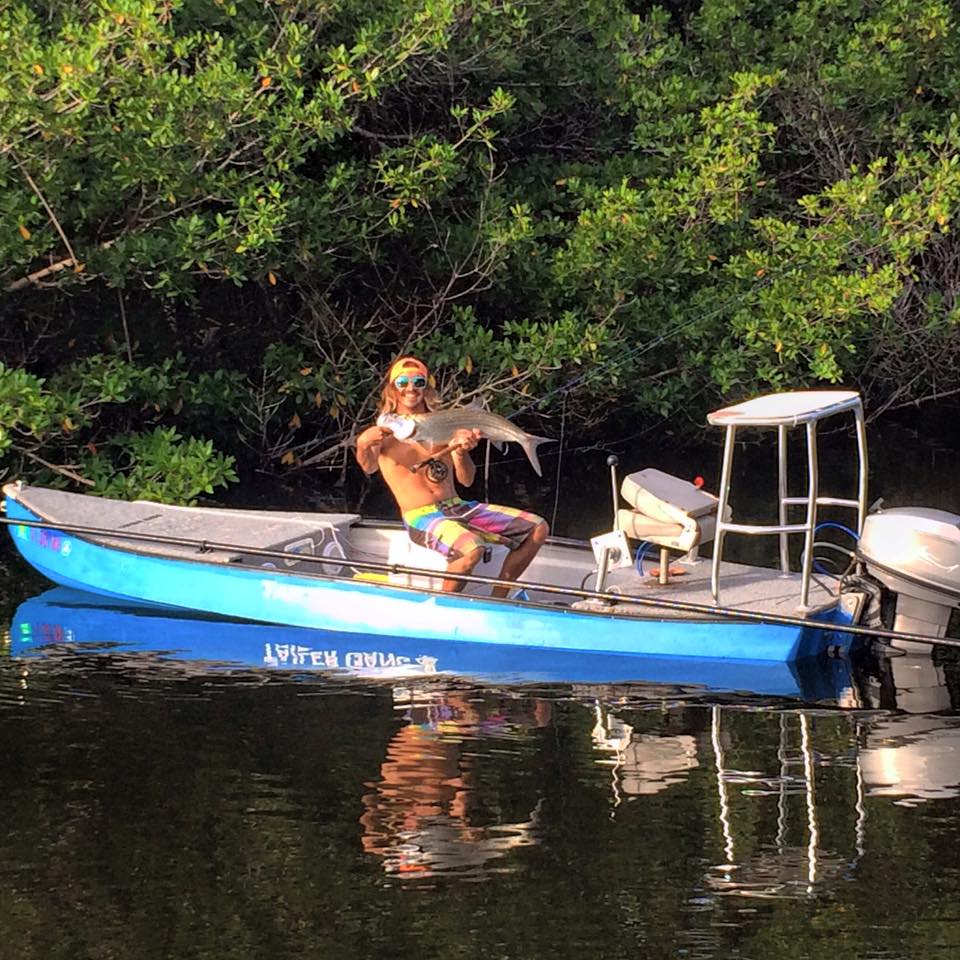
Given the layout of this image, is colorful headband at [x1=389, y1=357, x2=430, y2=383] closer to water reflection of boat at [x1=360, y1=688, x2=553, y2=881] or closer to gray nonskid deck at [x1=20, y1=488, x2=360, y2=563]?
gray nonskid deck at [x1=20, y1=488, x2=360, y2=563]

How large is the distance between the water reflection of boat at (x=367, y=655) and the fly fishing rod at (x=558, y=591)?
1.15ft

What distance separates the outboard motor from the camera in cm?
1228

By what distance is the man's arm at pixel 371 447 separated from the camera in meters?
13.5

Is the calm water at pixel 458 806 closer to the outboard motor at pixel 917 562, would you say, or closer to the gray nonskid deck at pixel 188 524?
the outboard motor at pixel 917 562

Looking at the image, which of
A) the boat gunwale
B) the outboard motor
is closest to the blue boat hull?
the boat gunwale

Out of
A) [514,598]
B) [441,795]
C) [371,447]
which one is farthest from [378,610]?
[441,795]

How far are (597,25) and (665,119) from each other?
108cm

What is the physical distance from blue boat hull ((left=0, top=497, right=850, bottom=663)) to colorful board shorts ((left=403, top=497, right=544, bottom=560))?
0.34m

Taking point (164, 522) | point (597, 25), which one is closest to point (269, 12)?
point (597, 25)

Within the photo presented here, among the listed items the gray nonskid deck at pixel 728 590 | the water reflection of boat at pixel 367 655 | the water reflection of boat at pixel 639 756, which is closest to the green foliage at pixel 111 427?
the water reflection of boat at pixel 367 655

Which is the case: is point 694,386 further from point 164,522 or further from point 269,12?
point 164,522

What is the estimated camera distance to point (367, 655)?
13500 millimetres

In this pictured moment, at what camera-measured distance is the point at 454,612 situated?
43.8 ft

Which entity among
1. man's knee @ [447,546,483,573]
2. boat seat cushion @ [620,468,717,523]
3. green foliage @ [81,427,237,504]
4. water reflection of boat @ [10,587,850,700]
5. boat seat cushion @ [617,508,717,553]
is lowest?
water reflection of boat @ [10,587,850,700]
